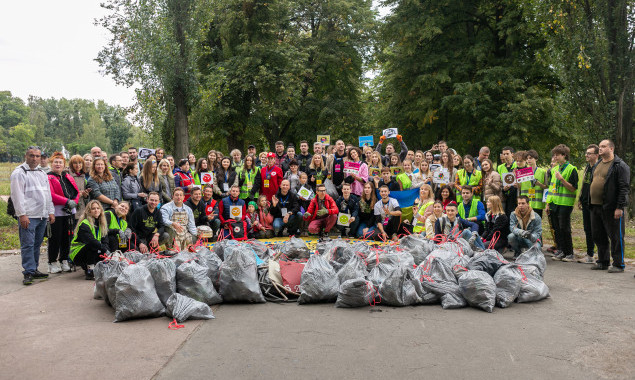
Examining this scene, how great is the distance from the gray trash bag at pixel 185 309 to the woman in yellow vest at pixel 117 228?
9.60 feet

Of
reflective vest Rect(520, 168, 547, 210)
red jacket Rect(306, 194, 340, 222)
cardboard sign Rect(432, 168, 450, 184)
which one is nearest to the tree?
red jacket Rect(306, 194, 340, 222)

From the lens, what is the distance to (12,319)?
5.56m

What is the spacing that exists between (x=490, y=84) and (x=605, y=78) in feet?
17.8

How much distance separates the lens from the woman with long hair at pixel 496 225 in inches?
345

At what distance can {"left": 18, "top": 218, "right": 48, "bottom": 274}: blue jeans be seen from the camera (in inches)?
289

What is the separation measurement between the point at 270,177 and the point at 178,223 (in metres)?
3.16

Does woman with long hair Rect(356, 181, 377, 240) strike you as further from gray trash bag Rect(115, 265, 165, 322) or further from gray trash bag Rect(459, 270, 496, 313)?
gray trash bag Rect(115, 265, 165, 322)

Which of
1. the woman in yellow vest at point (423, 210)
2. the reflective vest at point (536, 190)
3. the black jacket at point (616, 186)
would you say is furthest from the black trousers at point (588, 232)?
the woman in yellow vest at point (423, 210)

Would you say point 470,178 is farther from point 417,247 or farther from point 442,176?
point 417,247

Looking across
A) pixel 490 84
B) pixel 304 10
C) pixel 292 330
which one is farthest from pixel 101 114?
pixel 292 330

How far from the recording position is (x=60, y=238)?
8.22 m

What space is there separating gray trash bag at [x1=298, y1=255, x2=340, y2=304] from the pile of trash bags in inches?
0.5

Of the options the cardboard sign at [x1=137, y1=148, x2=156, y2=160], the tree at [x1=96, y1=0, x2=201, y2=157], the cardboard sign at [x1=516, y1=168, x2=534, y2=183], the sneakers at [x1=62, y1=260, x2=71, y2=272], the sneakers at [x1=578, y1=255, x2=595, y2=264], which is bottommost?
the sneakers at [x1=578, y1=255, x2=595, y2=264]

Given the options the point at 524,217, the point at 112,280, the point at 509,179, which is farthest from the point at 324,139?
the point at 112,280
